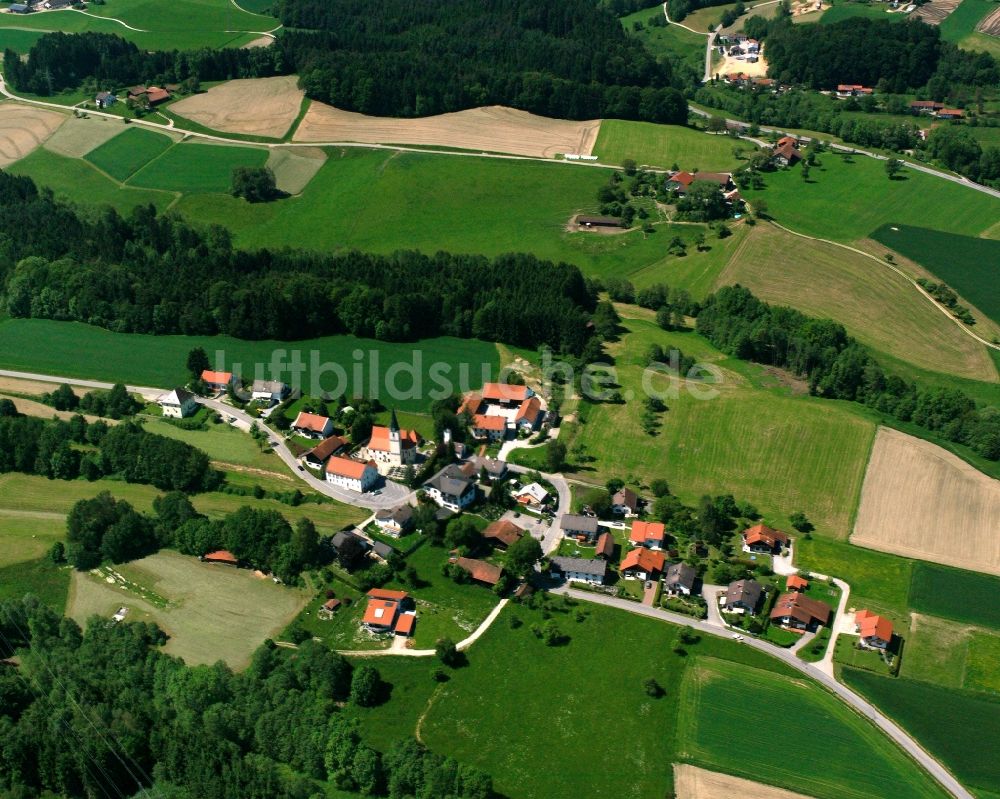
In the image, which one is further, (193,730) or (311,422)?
(311,422)

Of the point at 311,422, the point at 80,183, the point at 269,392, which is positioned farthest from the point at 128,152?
the point at 311,422

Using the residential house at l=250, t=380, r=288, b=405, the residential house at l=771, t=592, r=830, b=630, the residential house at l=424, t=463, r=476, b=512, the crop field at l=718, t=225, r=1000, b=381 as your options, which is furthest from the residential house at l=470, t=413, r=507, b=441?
the crop field at l=718, t=225, r=1000, b=381

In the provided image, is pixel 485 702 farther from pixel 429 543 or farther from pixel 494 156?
pixel 494 156

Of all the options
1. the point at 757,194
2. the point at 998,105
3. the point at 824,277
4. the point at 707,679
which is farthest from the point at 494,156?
the point at 707,679

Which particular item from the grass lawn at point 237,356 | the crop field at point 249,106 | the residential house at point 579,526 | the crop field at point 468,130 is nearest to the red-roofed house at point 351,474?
the grass lawn at point 237,356

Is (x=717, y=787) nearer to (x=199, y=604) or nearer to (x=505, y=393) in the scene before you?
(x=199, y=604)

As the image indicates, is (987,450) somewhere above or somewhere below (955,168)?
below

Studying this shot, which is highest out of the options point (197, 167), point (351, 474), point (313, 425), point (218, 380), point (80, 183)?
point (197, 167)
